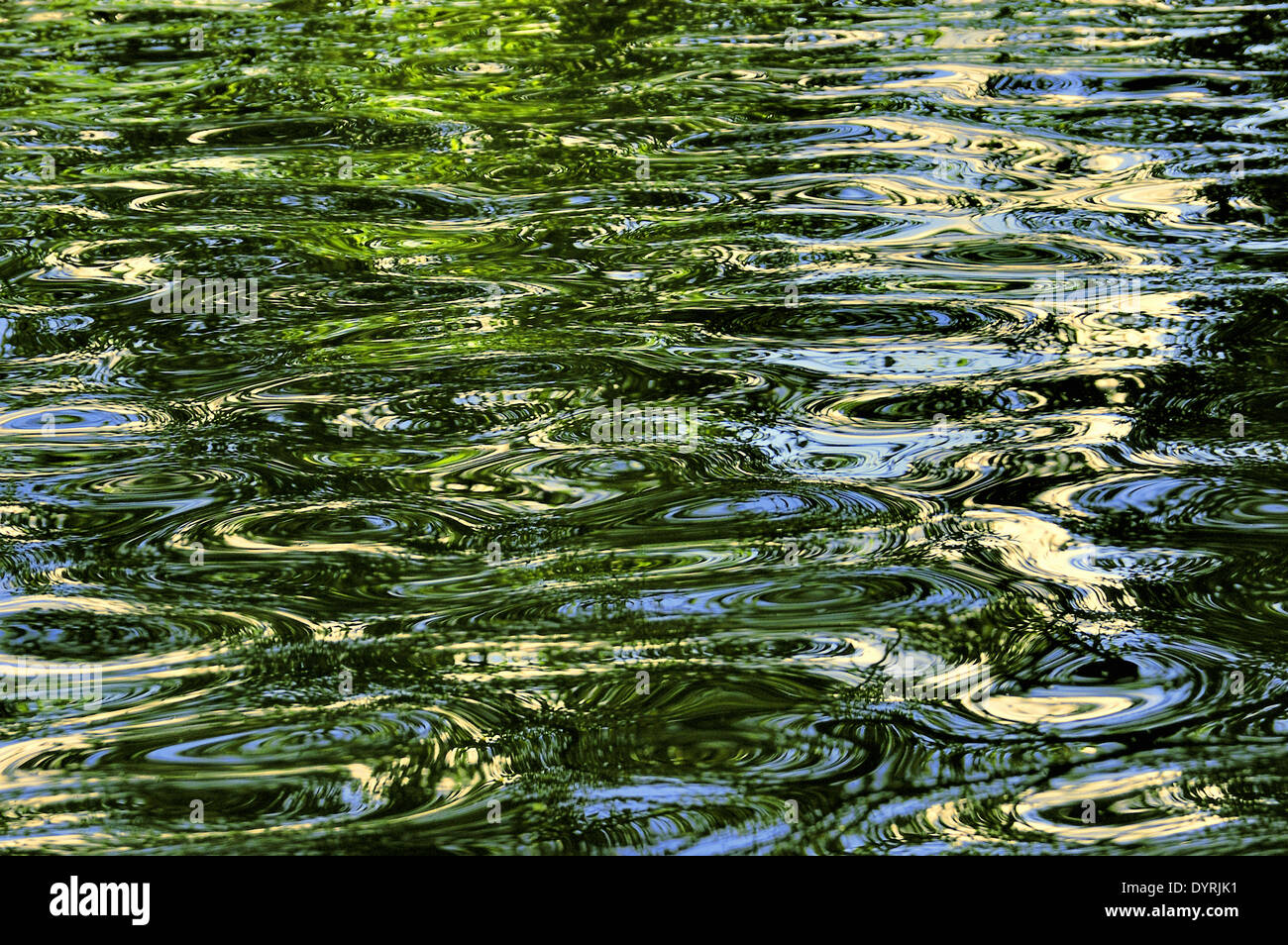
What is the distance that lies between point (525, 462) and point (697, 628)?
0.56m

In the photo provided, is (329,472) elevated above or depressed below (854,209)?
below

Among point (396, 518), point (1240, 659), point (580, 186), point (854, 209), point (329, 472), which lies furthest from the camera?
point (580, 186)

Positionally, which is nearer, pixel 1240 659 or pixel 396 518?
pixel 1240 659

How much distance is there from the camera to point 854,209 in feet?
11.1

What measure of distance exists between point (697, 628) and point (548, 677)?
0.22m

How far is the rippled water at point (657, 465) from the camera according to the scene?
1596 millimetres

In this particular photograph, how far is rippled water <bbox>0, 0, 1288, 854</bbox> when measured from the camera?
160 cm

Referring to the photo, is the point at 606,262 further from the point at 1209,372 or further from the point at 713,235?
the point at 1209,372

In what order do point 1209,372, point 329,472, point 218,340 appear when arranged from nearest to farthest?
point 329,472 → point 1209,372 → point 218,340

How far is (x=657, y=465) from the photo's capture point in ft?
7.48

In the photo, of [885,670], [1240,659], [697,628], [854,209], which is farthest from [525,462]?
[854,209]
